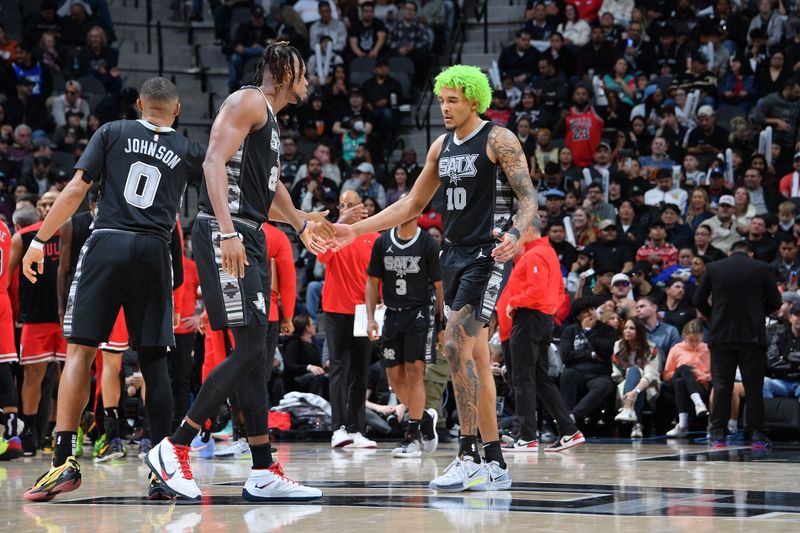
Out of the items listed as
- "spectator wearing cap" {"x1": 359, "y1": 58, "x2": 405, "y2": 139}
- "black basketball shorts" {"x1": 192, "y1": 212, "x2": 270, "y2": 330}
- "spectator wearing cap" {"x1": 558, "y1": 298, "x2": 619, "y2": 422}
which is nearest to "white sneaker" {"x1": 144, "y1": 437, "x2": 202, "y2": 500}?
"black basketball shorts" {"x1": 192, "y1": 212, "x2": 270, "y2": 330}

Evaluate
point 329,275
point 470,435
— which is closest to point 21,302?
point 329,275

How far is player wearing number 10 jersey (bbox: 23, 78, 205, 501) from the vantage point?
17.6ft

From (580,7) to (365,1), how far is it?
339cm

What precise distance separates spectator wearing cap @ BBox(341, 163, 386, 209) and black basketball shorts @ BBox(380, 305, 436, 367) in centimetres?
597

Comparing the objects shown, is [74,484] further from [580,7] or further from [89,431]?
[580,7]

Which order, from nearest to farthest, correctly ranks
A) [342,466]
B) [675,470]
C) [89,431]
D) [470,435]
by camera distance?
[470,435] < [675,470] < [342,466] < [89,431]

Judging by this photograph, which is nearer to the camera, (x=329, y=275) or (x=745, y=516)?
(x=745, y=516)

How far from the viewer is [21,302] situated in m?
8.88

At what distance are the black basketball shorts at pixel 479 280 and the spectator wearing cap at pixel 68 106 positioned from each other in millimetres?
11959

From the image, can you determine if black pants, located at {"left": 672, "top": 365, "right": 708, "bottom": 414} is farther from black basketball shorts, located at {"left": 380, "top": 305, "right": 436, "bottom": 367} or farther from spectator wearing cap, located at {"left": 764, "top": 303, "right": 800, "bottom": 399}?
black basketball shorts, located at {"left": 380, "top": 305, "right": 436, "bottom": 367}

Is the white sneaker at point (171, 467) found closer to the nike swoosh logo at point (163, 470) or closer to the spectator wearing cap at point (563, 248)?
the nike swoosh logo at point (163, 470)

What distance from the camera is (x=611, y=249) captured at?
12797 millimetres

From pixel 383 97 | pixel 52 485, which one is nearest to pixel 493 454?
pixel 52 485

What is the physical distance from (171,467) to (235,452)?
12.0ft
